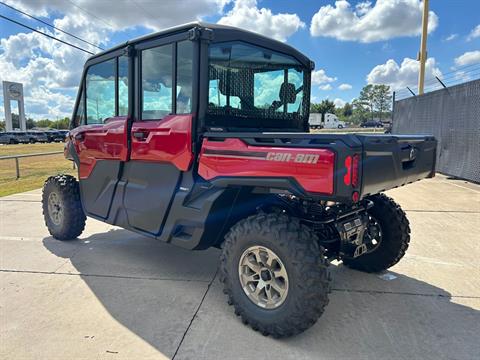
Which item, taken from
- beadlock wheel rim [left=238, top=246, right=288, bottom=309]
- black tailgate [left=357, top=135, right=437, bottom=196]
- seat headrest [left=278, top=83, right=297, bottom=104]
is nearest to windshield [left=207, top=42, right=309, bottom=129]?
seat headrest [left=278, top=83, right=297, bottom=104]

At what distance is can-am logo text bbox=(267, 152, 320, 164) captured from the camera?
8.09 ft

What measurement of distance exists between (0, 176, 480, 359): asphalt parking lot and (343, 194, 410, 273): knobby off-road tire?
16 cm

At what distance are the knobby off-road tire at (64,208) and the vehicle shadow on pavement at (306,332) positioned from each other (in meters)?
0.71

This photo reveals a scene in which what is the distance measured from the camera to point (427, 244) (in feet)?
16.3

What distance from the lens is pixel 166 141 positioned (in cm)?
344

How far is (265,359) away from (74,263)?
280 centimetres

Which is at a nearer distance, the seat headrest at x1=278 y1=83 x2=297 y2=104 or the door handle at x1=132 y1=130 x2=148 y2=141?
the door handle at x1=132 y1=130 x2=148 y2=141

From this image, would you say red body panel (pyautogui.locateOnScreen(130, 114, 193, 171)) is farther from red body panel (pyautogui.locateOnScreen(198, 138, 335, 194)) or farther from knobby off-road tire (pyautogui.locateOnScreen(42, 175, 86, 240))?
knobby off-road tire (pyautogui.locateOnScreen(42, 175, 86, 240))

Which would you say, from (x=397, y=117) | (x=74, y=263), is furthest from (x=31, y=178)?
(x=397, y=117)

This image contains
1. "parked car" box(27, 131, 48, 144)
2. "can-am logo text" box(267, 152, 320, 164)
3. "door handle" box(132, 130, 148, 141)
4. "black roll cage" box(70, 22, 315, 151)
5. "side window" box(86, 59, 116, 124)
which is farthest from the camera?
"parked car" box(27, 131, 48, 144)

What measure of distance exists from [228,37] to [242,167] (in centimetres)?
131

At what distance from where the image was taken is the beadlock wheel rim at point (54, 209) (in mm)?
5146

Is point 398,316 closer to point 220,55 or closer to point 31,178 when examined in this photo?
point 220,55

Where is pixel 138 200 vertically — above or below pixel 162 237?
above
